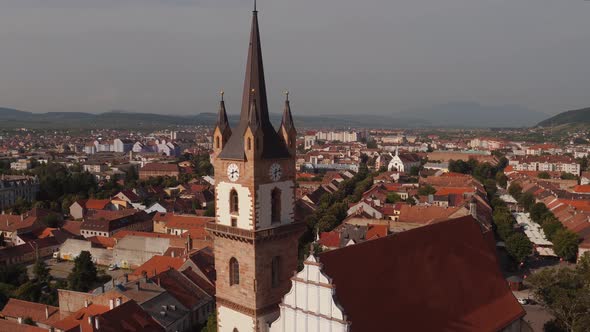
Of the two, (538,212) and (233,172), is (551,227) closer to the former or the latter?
(538,212)

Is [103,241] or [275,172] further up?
[275,172]

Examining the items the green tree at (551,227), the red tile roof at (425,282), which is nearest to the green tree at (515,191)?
the green tree at (551,227)

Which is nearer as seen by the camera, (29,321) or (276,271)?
(276,271)

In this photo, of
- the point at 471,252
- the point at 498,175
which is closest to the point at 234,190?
the point at 471,252

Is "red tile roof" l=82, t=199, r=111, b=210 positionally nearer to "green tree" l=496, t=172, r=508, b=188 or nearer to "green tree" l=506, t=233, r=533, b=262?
"green tree" l=506, t=233, r=533, b=262

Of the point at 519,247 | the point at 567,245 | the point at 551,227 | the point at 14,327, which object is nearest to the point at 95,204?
the point at 14,327

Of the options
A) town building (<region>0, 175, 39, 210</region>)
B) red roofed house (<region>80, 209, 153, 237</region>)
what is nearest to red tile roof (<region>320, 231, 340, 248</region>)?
red roofed house (<region>80, 209, 153, 237</region>)

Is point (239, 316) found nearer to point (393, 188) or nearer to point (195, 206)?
point (195, 206)
